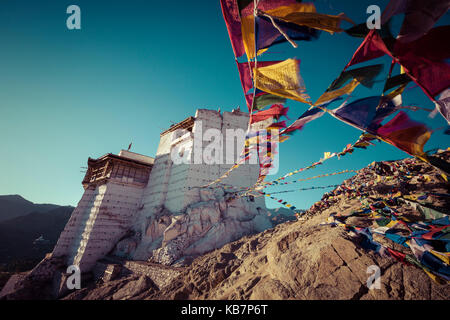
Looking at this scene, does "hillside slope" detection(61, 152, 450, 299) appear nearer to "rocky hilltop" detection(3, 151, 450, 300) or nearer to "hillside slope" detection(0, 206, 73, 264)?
"rocky hilltop" detection(3, 151, 450, 300)

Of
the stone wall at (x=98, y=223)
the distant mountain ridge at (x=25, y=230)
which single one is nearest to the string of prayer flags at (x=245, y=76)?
the stone wall at (x=98, y=223)

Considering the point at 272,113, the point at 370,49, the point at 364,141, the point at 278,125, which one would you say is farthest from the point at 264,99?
the point at 364,141

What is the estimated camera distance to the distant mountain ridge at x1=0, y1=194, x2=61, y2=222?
55484 millimetres

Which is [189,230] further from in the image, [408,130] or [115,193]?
[408,130]

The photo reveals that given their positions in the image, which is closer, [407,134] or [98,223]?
[407,134]

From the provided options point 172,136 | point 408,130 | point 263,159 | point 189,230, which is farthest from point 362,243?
point 172,136

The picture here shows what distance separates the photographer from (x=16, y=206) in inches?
2303

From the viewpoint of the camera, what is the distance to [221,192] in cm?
1645

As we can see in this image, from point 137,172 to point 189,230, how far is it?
1111 centimetres

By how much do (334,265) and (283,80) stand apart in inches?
207

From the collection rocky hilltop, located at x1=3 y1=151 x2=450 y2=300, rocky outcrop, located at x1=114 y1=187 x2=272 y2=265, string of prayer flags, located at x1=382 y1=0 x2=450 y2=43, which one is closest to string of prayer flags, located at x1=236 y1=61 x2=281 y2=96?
string of prayer flags, located at x1=382 y1=0 x2=450 y2=43

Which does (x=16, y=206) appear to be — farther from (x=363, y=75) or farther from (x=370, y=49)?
(x=370, y=49)

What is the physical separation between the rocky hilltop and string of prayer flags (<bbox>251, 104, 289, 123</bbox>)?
4082 mm

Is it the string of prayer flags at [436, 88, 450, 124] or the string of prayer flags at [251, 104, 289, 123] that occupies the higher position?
the string of prayer flags at [251, 104, 289, 123]
